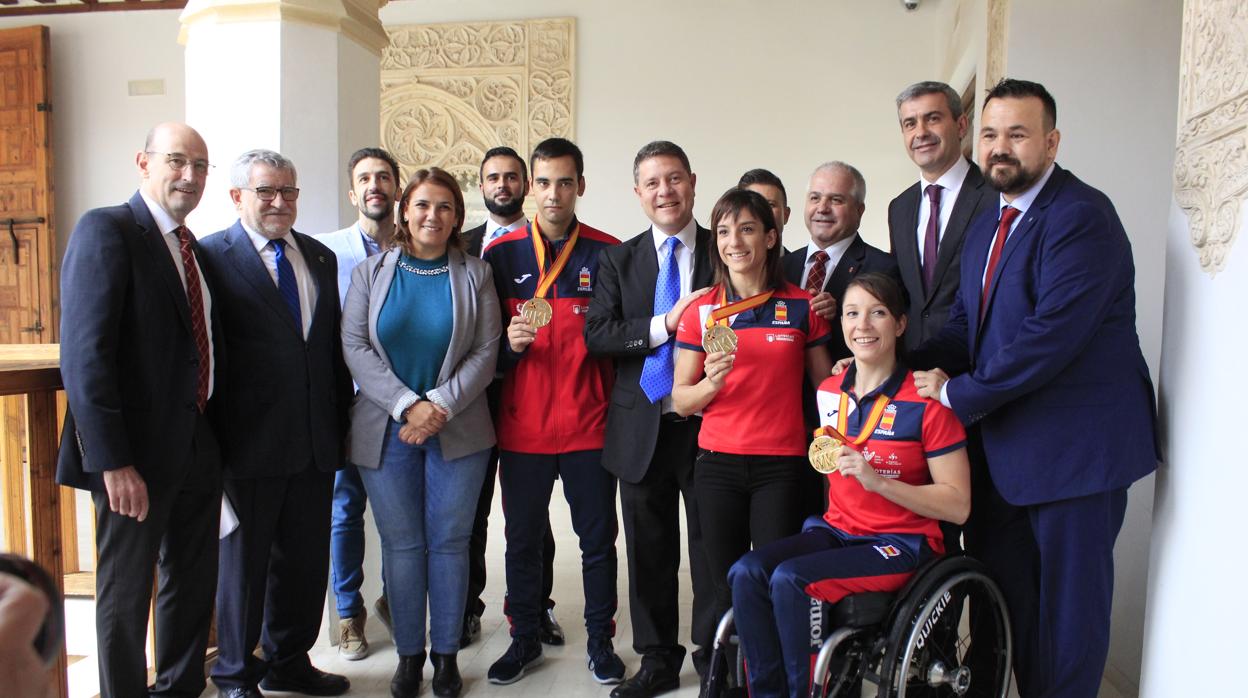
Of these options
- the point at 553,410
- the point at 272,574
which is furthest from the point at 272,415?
the point at 553,410

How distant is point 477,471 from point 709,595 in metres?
0.86

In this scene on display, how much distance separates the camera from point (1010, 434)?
7.41 ft

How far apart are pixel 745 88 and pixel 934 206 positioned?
5581 mm

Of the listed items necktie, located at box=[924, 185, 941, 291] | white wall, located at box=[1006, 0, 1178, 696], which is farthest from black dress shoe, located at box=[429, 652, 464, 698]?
white wall, located at box=[1006, 0, 1178, 696]

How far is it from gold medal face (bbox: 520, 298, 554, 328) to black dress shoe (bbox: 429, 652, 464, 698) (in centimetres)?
115

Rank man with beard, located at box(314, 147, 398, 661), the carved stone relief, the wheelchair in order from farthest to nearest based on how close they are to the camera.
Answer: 1. the carved stone relief
2. man with beard, located at box(314, 147, 398, 661)
3. the wheelchair

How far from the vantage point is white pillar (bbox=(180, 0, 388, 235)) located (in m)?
3.50

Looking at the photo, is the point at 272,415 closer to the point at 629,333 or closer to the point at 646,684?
the point at 629,333

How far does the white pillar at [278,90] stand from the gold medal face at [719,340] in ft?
6.13

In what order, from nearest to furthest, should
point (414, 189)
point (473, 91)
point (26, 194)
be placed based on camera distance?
point (414, 189) < point (473, 91) < point (26, 194)

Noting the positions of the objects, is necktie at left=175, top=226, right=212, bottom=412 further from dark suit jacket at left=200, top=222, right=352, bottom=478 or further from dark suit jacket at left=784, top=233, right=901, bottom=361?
dark suit jacket at left=784, top=233, right=901, bottom=361

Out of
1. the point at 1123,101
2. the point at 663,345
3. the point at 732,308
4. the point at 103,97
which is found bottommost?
the point at 663,345

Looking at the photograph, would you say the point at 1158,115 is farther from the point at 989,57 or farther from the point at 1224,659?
the point at 1224,659

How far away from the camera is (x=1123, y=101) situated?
3930 millimetres
